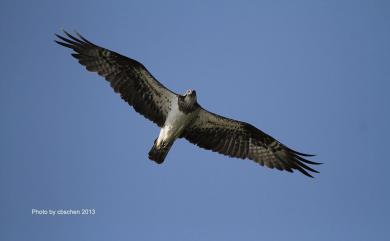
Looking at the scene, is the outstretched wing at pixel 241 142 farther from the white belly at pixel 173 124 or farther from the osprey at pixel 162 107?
the white belly at pixel 173 124

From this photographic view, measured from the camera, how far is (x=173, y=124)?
1262 cm

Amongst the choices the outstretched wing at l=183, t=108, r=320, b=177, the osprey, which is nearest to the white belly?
the osprey

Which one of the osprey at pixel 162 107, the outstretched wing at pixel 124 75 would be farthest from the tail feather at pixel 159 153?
the outstretched wing at pixel 124 75

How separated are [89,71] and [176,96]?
1903mm

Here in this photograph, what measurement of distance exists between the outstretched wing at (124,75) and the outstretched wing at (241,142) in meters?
0.91

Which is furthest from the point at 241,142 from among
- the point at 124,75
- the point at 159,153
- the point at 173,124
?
the point at 124,75

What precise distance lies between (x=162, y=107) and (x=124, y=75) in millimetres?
1056

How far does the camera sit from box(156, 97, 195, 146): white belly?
1258cm

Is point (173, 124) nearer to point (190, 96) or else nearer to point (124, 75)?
point (190, 96)

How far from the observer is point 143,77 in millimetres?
12586

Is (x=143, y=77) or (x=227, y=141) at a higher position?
(x=143, y=77)

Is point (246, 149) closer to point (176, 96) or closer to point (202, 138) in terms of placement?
point (202, 138)

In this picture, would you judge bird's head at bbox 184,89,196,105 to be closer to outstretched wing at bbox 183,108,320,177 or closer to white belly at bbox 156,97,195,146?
white belly at bbox 156,97,195,146

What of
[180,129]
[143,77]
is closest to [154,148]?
[180,129]
